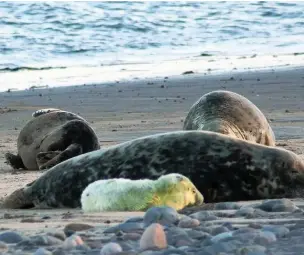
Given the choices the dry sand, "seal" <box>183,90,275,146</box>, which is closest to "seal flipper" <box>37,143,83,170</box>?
the dry sand

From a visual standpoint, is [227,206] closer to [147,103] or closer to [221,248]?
[221,248]

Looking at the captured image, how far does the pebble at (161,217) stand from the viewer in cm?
386

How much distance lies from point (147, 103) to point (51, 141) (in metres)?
4.37

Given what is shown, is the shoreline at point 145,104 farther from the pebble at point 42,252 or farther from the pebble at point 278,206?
the pebble at point 42,252

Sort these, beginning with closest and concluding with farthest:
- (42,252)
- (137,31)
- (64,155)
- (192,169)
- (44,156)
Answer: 1. (42,252)
2. (192,169)
3. (64,155)
4. (44,156)
5. (137,31)

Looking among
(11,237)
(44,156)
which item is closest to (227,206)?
(11,237)

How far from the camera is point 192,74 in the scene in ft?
53.2

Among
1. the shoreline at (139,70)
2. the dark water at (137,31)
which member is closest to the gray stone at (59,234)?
the shoreline at (139,70)

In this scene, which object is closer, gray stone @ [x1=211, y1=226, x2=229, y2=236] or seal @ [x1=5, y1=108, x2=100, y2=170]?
gray stone @ [x1=211, y1=226, x2=229, y2=236]

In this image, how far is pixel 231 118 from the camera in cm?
676

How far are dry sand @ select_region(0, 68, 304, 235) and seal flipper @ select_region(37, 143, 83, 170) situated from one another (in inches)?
4.8

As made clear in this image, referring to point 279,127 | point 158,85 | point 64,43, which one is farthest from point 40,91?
point 64,43

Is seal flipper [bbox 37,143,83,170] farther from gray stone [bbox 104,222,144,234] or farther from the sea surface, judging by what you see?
the sea surface

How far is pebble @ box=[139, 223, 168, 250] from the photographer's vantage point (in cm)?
324
